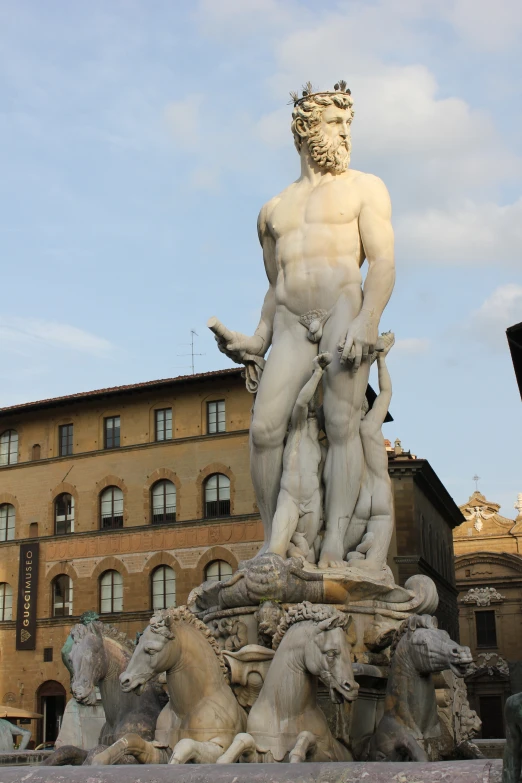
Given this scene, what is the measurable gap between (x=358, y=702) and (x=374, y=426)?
2.31 m

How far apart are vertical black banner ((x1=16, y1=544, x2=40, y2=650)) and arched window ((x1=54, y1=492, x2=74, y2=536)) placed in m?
1.22

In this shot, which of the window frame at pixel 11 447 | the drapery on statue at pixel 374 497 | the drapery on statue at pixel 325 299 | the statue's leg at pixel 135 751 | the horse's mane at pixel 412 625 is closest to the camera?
the statue's leg at pixel 135 751

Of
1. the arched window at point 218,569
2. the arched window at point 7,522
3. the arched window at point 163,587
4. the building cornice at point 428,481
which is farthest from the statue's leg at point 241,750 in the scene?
the building cornice at point 428,481

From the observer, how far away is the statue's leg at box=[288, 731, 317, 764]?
588cm

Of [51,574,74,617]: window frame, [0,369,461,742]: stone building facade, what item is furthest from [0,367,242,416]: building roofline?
[51,574,74,617]: window frame

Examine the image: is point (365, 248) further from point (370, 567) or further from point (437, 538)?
point (437, 538)

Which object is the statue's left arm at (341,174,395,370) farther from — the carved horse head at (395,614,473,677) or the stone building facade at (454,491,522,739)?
the stone building facade at (454,491,522,739)

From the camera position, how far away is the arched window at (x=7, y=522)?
161ft

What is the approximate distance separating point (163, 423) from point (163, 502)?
341cm

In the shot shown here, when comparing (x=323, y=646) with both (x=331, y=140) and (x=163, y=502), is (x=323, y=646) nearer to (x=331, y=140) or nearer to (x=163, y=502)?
(x=331, y=140)

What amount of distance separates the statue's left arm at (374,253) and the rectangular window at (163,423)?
38.0m

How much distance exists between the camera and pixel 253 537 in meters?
43.2

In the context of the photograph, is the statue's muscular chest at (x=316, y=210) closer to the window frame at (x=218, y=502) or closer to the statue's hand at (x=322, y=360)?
the statue's hand at (x=322, y=360)

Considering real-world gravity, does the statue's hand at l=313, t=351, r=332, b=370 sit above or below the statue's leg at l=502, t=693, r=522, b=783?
above
